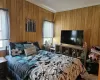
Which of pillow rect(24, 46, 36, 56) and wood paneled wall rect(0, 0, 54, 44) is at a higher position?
wood paneled wall rect(0, 0, 54, 44)

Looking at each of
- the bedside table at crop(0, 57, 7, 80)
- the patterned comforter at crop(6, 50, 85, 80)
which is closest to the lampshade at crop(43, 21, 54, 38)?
the bedside table at crop(0, 57, 7, 80)

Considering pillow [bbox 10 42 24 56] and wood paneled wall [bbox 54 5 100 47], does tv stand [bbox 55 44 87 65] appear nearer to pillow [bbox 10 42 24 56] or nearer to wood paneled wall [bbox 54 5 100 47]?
wood paneled wall [bbox 54 5 100 47]

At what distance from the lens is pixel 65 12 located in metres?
4.82

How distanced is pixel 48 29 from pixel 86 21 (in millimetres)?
1808

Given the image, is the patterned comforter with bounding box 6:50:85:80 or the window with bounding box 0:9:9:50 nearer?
the patterned comforter with bounding box 6:50:85:80

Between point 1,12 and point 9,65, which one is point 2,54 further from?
point 1,12

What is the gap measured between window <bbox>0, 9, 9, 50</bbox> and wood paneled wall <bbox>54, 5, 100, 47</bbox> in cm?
254

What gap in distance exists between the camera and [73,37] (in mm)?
4223

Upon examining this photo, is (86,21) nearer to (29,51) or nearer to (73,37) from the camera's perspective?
(73,37)

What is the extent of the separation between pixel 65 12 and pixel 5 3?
2610 mm

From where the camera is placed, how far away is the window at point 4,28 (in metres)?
3.39

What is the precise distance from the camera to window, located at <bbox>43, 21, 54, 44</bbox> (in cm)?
486

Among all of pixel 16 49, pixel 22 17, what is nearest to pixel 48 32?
pixel 22 17

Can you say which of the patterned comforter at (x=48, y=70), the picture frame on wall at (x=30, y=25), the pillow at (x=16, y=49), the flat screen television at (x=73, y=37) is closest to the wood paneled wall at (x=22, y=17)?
the picture frame on wall at (x=30, y=25)
